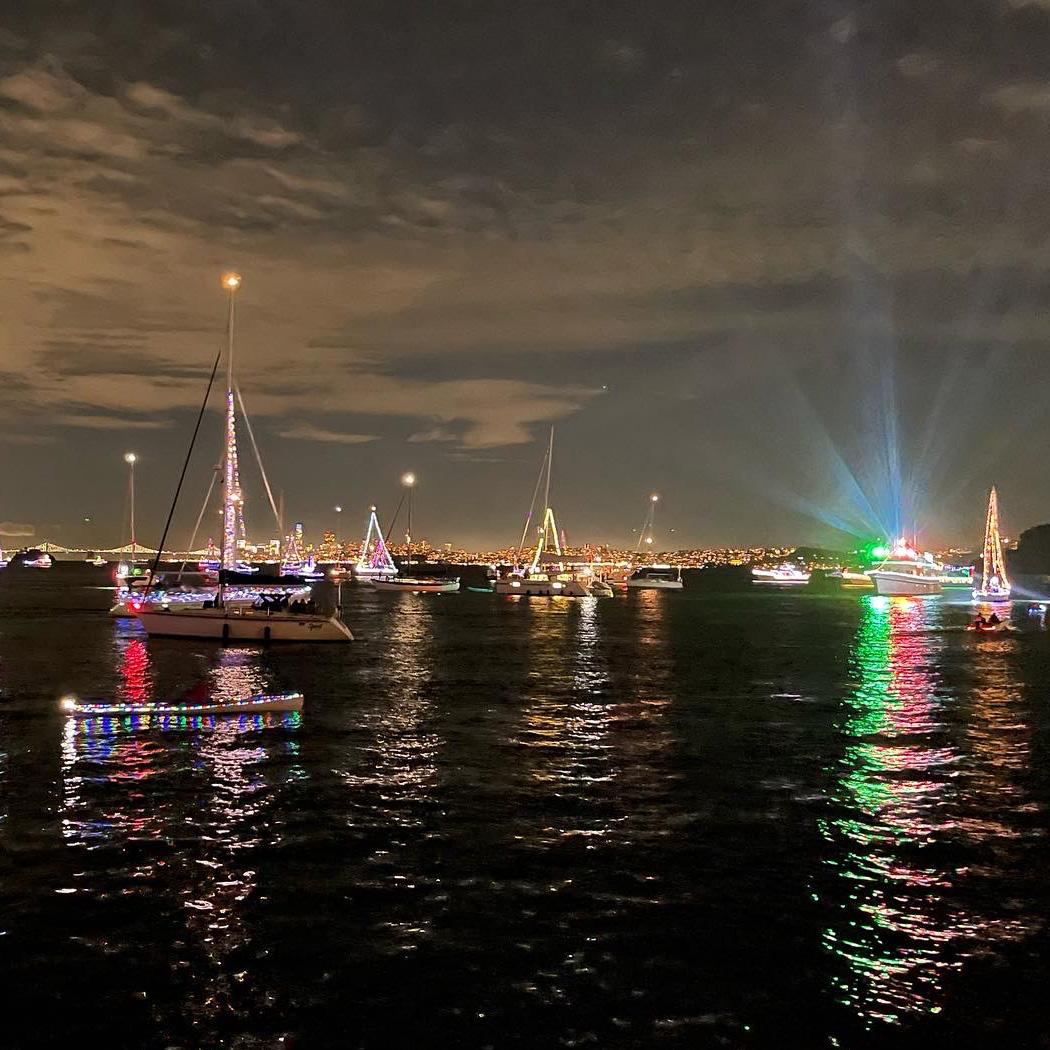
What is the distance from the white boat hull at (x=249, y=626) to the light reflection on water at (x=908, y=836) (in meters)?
31.6

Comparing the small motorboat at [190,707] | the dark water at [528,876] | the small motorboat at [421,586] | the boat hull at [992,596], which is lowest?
the dark water at [528,876]

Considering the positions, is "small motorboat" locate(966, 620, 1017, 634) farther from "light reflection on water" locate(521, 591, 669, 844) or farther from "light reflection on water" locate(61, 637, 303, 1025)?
"light reflection on water" locate(61, 637, 303, 1025)

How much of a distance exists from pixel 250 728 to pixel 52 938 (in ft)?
56.0

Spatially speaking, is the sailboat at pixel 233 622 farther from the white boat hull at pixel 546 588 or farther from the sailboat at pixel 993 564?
the sailboat at pixel 993 564

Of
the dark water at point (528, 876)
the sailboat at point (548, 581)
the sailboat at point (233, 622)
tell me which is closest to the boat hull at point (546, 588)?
the sailboat at point (548, 581)

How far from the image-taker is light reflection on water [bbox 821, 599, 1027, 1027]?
12609mm

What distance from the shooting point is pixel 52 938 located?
13.3 metres

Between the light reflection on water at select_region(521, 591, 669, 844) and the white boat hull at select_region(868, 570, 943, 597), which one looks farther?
the white boat hull at select_region(868, 570, 943, 597)

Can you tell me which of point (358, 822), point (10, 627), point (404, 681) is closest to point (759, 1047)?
point (358, 822)

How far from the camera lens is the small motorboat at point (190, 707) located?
3281 centimetres

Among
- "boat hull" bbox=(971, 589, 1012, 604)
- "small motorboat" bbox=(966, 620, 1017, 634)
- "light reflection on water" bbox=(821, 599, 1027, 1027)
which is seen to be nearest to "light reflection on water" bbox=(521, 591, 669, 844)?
"light reflection on water" bbox=(821, 599, 1027, 1027)

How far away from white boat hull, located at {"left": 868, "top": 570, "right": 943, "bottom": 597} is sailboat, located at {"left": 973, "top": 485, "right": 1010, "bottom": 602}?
30.1ft

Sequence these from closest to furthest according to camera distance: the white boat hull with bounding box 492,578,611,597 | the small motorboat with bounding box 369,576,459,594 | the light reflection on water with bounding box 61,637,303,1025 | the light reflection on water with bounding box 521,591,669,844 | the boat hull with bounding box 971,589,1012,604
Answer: the light reflection on water with bounding box 61,637,303,1025 < the light reflection on water with bounding box 521,591,669,844 < the white boat hull with bounding box 492,578,611,597 < the boat hull with bounding box 971,589,1012,604 < the small motorboat with bounding box 369,576,459,594

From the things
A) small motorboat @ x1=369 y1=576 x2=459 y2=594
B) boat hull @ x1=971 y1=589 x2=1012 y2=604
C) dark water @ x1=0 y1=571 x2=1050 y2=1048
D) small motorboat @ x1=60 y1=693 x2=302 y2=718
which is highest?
small motorboat @ x1=369 y1=576 x2=459 y2=594
